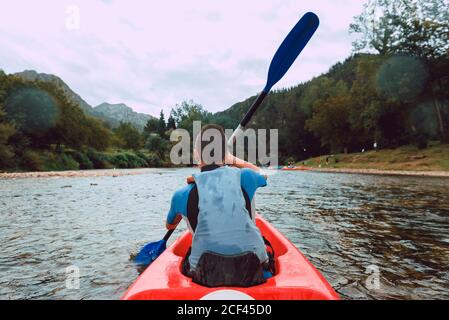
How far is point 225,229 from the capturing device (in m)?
2.39

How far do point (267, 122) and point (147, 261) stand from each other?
264 ft

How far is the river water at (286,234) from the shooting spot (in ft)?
13.0

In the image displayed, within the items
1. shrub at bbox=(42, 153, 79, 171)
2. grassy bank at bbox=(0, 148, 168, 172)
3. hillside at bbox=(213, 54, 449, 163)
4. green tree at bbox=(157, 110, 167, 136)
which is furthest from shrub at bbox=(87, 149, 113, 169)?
green tree at bbox=(157, 110, 167, 136)

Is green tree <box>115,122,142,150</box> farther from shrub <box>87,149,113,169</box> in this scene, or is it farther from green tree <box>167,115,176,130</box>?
shrub <box>87,149,113,169</box>

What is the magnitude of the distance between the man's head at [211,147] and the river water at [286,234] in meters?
2.10

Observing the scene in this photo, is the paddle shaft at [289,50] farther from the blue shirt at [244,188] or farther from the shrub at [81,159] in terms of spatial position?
the shrub at [81,159]

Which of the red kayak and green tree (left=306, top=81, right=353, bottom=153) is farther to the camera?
green tree (left=306, top=81, right=353, bottom=153)

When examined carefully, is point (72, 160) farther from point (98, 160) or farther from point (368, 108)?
point (368, 108)

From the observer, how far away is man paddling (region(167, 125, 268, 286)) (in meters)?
2.39

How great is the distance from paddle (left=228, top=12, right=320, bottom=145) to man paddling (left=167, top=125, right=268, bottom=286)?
7.71ft

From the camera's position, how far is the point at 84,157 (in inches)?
1582

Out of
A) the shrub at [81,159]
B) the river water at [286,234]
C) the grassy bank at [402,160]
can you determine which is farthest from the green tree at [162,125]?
the river water at [286,234]
